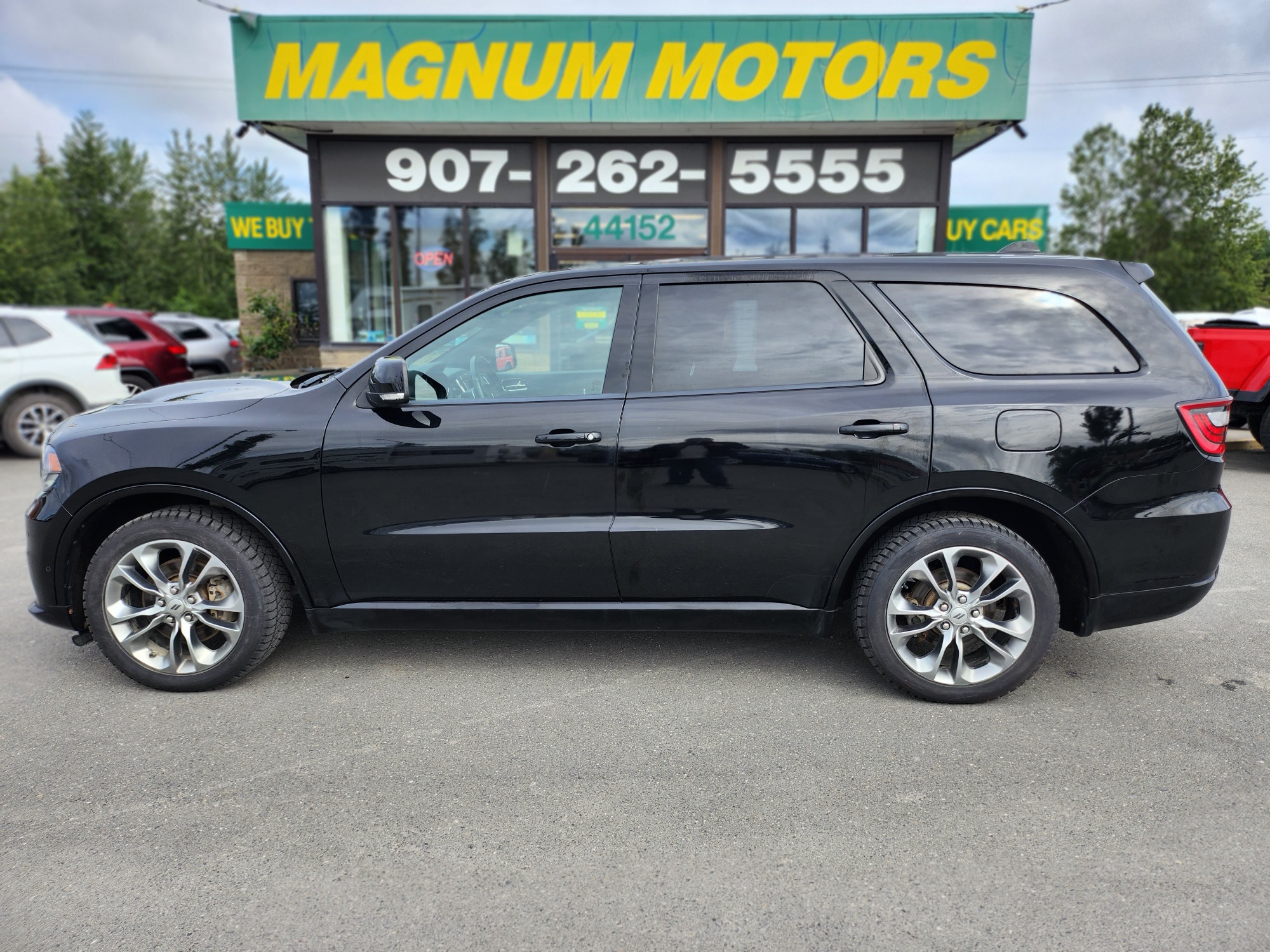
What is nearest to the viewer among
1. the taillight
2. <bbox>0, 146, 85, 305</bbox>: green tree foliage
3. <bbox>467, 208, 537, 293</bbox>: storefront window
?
the taillight

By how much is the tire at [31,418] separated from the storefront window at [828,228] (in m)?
10.6

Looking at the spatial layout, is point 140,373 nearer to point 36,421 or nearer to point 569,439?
point 36,421

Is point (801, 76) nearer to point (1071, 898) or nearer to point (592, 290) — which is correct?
point (592, 290)

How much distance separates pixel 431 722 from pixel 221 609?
3.43 feet

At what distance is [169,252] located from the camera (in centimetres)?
5022

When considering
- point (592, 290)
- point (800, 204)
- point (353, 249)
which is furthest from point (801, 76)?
point (592, 290)

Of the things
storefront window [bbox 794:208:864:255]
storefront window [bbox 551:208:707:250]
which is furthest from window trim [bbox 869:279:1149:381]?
storefront window [bbox 551:208:707:250]

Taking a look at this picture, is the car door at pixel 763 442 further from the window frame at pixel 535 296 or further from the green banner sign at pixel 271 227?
the green banner sign at pixel 271 227

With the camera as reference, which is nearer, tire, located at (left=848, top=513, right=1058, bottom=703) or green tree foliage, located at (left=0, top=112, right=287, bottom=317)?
tire, located at (left=848, top=513, right=1058, bottom=703)

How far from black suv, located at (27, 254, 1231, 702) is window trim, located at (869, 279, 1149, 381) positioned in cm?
1

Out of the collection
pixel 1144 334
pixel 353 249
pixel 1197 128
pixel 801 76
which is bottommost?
pixel 1144 334

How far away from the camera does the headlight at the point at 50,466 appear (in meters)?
3.52

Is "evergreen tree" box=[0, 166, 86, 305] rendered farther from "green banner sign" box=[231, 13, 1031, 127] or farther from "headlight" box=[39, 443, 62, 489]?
"headlight" box=[39, 443, 62, 489]

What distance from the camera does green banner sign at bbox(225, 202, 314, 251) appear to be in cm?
1608
